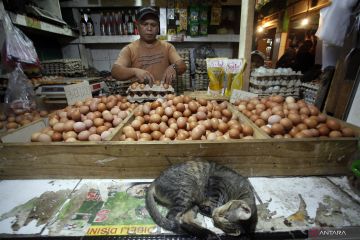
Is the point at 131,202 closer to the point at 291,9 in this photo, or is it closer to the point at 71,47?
the point at 71,47

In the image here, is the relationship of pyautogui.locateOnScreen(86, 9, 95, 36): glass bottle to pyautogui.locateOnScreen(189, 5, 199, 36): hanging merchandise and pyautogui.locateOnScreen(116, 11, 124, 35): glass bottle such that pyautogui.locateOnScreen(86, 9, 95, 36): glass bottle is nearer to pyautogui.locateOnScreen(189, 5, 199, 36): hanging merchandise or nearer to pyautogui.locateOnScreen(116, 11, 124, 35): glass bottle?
pyautogui.locateOnScreen(116, 11, 124, 35): glass bottle

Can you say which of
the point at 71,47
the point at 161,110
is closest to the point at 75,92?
the point at 161,110

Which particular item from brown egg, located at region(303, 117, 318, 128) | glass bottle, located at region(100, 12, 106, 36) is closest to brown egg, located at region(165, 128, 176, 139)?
brown egg, located at region(303, 117, 318, 128)

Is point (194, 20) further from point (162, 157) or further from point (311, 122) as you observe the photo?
point (162, 157)

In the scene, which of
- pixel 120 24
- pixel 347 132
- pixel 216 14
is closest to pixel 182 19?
pixel 216 14

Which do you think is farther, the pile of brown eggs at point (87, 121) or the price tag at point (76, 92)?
the price tag at point (76, 92)

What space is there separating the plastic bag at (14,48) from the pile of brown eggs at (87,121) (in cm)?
149

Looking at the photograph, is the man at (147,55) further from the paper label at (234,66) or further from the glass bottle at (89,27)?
the glass bottle at (89,27)

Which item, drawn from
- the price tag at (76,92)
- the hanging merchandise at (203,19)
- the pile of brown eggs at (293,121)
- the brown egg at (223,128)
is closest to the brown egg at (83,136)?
the price tag at (76,92)

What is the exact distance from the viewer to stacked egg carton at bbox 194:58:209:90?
486 cm

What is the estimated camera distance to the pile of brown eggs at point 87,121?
1.41 meters

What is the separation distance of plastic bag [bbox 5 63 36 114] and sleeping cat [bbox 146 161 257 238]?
216 centimetres

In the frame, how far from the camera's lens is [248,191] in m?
0.98

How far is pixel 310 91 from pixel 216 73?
2005mm
